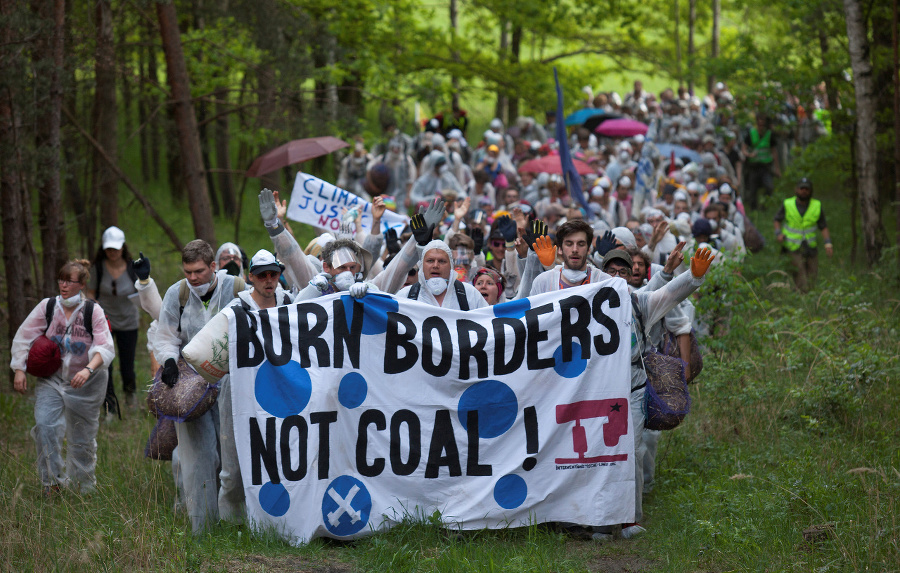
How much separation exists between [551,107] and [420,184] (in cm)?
921

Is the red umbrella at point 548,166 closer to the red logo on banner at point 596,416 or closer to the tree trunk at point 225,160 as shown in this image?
the tree trunk at point 225,160

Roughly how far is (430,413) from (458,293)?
3.08 feet

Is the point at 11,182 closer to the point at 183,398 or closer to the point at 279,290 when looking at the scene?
the point at 279,290

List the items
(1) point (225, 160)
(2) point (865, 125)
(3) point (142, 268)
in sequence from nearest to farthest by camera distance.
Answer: (3) point (142, 268) < (2) point (865, 125) < (1) point (225, 160)

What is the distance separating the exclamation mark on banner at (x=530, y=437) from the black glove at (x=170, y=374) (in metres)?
2.40

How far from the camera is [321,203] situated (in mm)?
11789

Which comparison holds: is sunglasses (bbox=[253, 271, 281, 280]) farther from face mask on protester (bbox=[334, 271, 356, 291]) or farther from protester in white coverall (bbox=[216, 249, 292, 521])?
face mask on protester (bbox=[334, 271, 356, 291])

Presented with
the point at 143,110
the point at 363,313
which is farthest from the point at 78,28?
the point at 363,313

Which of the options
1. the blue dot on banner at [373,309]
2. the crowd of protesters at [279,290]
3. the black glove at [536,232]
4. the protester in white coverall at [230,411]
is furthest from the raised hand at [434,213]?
the protester in white coverall at [230,411]

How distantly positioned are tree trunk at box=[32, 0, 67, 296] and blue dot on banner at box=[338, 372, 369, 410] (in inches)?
263

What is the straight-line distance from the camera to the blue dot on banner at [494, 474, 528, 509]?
6.72 meters

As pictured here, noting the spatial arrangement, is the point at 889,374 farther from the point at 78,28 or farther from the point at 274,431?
the point at 78,28

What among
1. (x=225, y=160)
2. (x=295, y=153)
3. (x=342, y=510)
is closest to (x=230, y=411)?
(x=342, y=510)

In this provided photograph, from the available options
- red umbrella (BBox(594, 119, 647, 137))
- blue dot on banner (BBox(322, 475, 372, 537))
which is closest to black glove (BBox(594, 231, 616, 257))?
blue dot on banner (BBox(322, 475, 372, 537))
